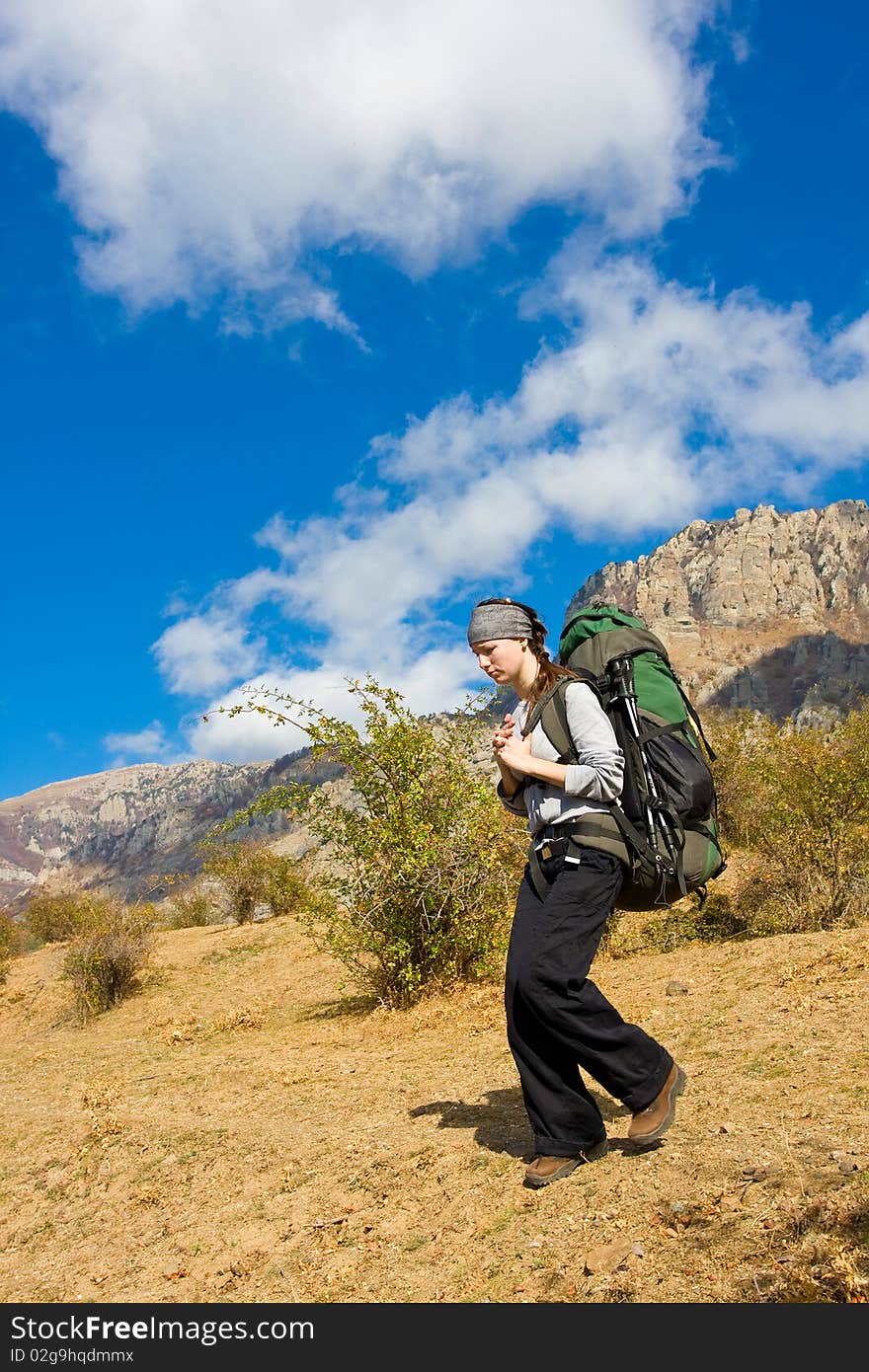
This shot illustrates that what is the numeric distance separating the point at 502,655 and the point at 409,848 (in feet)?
17.1

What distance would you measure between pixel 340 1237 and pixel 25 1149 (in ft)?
10.9

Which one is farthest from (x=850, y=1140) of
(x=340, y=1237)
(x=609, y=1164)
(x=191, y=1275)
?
(x=191, y=1275)

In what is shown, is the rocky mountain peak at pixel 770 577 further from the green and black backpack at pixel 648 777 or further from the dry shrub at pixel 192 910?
the green and black backpack at pixel 648 777

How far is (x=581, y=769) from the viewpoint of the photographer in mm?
3551

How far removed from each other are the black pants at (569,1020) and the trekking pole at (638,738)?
227 millimetres

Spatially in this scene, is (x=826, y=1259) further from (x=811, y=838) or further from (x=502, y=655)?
(x=811, y=838)

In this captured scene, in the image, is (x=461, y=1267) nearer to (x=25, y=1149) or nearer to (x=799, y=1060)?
(x=799, y=1060)

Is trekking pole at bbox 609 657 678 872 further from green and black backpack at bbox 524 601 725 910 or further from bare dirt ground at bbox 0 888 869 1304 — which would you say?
bare dirt ground at bbox 0 888 869 1304

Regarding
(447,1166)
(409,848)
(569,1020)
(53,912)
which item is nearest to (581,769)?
(569,1020)

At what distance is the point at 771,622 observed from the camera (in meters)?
161

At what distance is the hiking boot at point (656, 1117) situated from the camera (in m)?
3.76

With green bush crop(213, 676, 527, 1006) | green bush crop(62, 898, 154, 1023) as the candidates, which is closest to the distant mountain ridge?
green bush crop(62, 898, 154, 1023)

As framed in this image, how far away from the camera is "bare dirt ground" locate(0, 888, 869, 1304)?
295 centimetres

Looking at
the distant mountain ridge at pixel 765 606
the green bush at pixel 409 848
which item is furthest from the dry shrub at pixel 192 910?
the distant mountain ridge at pixel 765 606
